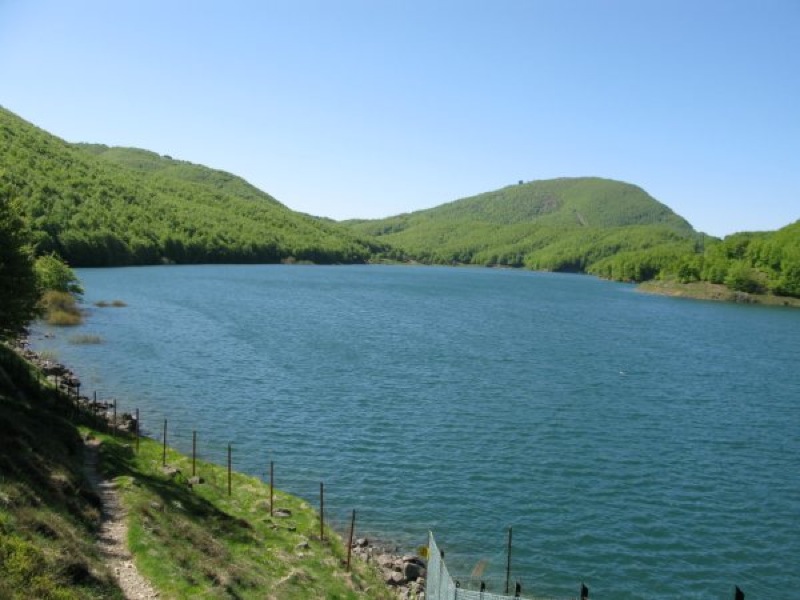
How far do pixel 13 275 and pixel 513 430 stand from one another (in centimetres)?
3853

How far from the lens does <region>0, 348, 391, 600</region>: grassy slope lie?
18141mm

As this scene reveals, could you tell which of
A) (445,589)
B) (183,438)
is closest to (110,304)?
(183,438)

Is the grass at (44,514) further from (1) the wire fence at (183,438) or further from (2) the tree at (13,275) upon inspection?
(2) the tree at (13,275)

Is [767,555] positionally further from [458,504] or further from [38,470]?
[38,470]

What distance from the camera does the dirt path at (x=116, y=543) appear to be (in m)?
20.0

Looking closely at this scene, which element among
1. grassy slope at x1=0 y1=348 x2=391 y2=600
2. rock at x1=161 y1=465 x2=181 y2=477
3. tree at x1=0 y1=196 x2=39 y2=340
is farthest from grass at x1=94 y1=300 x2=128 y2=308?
rock at x1=161 y1=465 x2=181 y2=477

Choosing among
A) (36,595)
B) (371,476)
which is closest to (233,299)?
(371,476)

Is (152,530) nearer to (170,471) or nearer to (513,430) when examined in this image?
(170,471)

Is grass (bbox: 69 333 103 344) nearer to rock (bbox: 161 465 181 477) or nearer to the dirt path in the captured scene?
rock (bbox: 161 465 181 477)

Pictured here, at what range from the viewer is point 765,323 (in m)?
143

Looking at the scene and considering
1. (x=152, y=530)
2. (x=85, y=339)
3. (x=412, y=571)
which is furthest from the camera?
(x=85, y=339)

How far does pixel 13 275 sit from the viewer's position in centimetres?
4147

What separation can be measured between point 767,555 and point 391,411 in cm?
3120

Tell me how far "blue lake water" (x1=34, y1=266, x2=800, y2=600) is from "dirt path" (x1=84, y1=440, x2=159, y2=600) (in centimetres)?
1282
